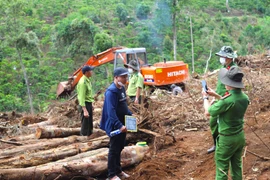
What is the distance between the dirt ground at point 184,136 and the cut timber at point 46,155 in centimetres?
72

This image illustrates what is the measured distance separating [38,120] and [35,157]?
4657mm

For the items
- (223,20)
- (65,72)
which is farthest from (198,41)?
(65,72)

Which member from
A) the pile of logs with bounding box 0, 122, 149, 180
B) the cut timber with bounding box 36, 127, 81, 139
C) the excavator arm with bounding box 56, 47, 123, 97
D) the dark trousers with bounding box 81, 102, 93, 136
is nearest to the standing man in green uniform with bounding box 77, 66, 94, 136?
the dark trousers with bounding box 81, 102, 93, 136

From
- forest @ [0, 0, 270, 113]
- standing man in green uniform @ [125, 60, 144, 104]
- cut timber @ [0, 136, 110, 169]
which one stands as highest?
standing man in green uniform @ [125, 60, 144, 104]

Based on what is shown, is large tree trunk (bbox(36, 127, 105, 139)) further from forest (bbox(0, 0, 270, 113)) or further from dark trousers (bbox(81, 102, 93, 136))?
forest (bbox(0, 0, 270, 113))

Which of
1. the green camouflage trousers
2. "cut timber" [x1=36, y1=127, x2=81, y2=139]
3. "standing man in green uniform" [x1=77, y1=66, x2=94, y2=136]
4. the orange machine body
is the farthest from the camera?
the orange machine body

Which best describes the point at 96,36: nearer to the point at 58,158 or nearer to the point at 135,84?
the point at 135,84

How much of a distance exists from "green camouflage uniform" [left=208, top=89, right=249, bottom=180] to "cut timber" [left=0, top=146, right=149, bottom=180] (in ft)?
6.62

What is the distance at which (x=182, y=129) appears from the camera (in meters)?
7.50

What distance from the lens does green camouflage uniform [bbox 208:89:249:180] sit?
341 cm

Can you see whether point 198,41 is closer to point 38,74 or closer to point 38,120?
point 38,74

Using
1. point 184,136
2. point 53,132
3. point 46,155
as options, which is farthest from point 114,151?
point 184,136

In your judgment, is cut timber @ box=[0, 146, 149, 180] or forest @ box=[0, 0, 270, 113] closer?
cut timber @ box=[0, 146, 149, 180]

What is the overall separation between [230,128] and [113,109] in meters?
1.67
